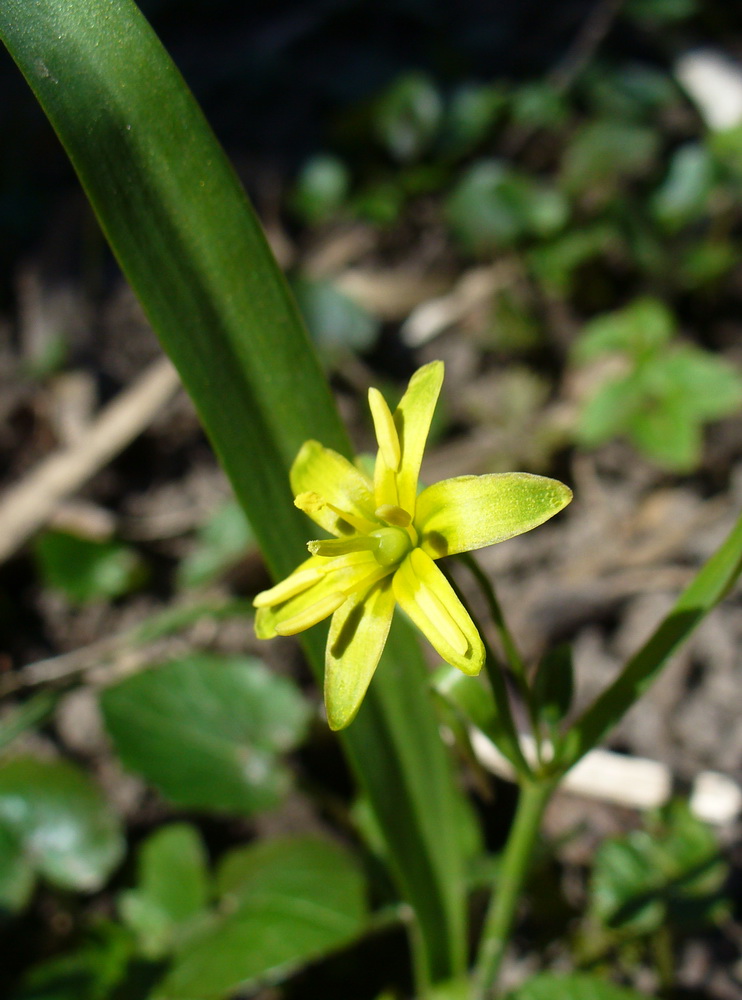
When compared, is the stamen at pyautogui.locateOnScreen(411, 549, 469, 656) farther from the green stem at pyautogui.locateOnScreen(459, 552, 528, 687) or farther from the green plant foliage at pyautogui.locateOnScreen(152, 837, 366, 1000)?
the green plant foliage at pyautogui.locateOnScreen(152, 837, 366, 1000)

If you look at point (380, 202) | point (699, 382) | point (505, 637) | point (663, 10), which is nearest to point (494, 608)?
point (505, 637)

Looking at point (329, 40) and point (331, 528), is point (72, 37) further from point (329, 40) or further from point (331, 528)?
point (329, 40)

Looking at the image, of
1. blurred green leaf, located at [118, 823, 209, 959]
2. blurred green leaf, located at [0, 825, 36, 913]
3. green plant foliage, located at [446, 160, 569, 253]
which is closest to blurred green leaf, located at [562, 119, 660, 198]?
green plant foliage, located at [446, 160, 569, 253]

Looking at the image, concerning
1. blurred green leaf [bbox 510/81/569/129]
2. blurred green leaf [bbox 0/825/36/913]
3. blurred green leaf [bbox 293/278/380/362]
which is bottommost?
blurred green leaf [bbox 0/825/36/913]

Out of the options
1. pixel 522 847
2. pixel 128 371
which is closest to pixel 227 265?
pixel 522 847

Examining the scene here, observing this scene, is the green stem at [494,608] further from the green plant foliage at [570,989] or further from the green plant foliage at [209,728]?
the green plant foliage at [209,728]

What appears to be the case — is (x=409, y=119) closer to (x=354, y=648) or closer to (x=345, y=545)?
(x=345, y=545)

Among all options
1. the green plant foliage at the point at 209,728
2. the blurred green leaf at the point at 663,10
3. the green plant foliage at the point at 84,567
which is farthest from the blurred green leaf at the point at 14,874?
the blurred green leaf at the point at 663,10
